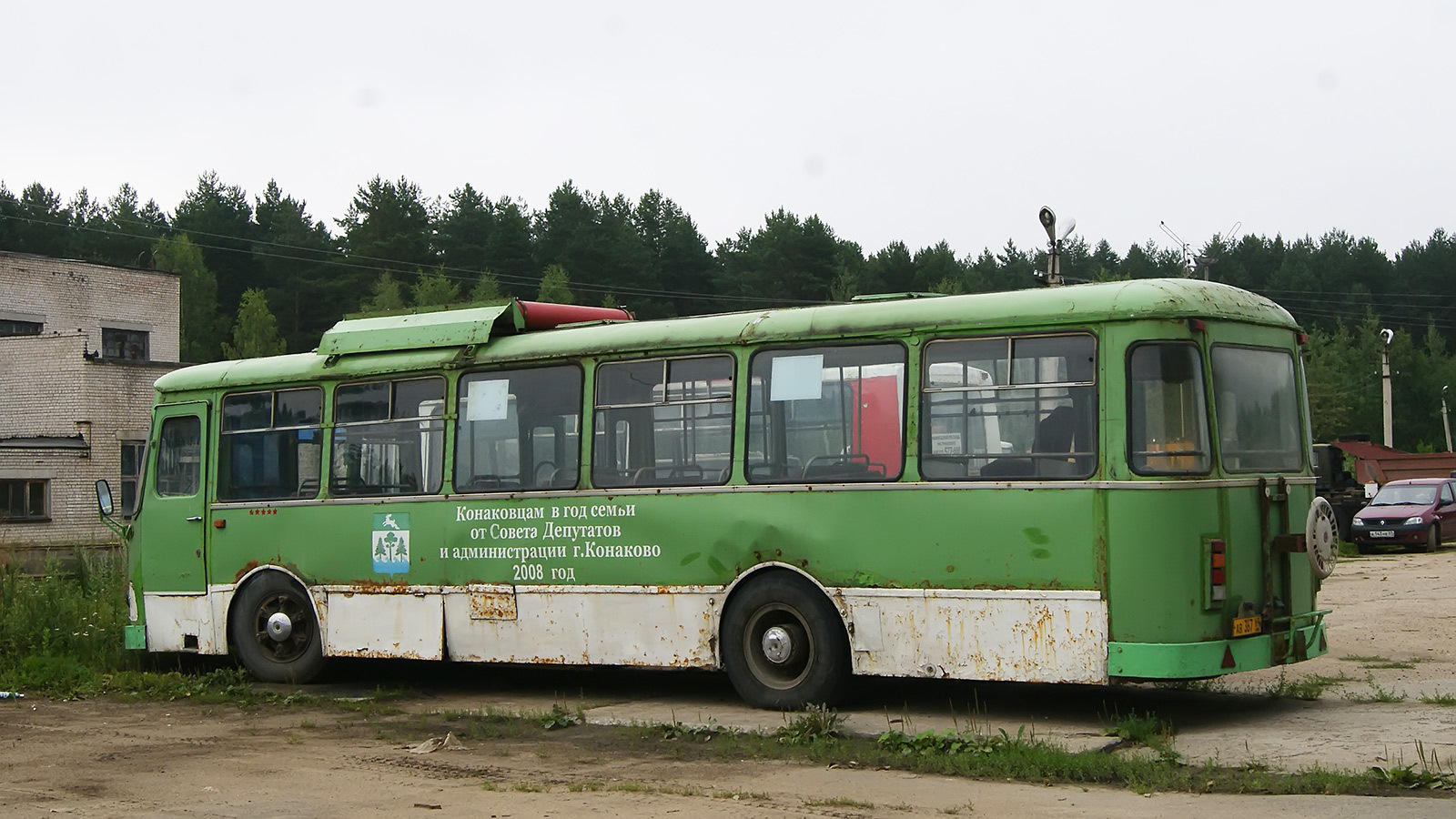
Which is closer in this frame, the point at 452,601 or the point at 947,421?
the point at 947,421

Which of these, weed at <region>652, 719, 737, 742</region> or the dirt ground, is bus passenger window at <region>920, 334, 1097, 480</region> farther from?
weed at <region>652, 719, 737, 742</region>

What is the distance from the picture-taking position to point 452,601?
42.3ft

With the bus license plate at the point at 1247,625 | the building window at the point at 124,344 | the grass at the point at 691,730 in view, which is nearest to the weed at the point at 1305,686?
the grass at the point at 691,730

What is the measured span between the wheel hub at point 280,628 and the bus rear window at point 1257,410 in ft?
26.3

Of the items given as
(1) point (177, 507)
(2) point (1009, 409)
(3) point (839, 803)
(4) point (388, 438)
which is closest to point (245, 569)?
(1) point (177, 507)

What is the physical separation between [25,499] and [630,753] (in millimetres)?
32765

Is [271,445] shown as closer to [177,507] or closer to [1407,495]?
[177,507]

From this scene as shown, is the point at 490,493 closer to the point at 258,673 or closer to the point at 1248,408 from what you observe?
the point at 258,673

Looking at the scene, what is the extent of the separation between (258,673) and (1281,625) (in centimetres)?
853

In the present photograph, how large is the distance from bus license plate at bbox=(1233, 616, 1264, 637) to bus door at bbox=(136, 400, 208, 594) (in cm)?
902

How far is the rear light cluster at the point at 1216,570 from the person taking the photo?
9781 millimetres

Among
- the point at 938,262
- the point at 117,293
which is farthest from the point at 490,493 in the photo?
the point at 938,262

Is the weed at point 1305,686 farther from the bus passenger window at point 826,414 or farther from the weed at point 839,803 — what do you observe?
the weed at point 839,803

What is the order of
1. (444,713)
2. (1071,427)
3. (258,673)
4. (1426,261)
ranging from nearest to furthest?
1. (1071,427)
2. (444,713)
3. (258,673)
4. (1426,261)
